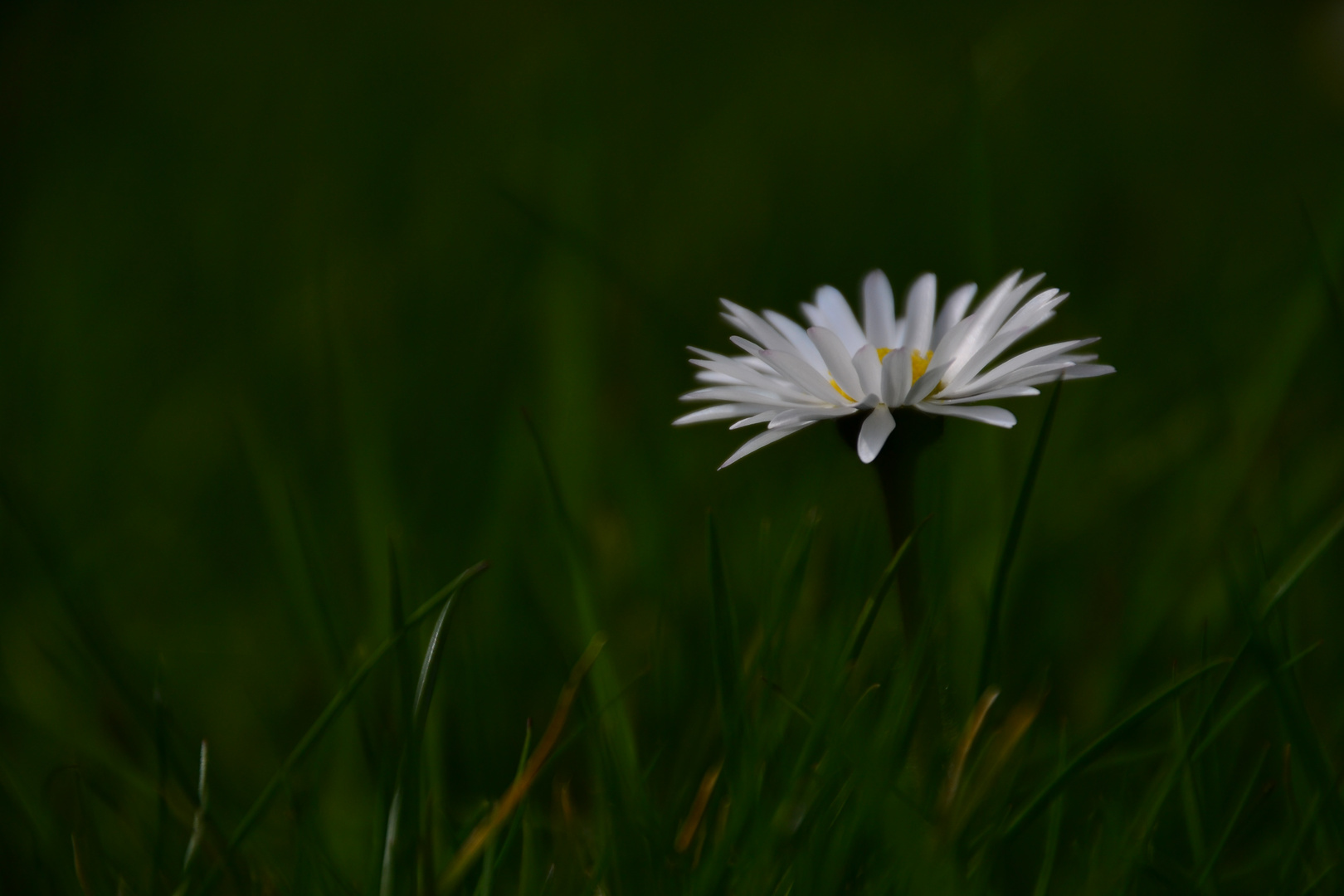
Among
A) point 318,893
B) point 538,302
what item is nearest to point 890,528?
point 318,893

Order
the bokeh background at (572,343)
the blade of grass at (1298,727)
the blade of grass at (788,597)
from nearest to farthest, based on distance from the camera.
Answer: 1. the blade of grass at (1298,727)
2. the blade of grass at (788,597)
3. the bokeh background at (572,343)

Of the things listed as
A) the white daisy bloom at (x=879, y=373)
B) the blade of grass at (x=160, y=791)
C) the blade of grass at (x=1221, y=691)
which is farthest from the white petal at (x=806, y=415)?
the blade of grass at (x=160, y=791)

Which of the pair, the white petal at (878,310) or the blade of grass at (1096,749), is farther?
the white petal at (878,310)

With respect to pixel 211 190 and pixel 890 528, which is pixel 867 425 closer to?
pixel 890 528

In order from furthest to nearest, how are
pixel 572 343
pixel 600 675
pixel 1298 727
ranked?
pixel 572 343
pixel 600 675
pixel 1298 727

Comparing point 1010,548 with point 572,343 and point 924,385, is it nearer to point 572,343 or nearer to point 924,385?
point 924,385

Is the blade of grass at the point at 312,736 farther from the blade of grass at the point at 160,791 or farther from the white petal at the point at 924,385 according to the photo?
the white petal at the point at 924,385

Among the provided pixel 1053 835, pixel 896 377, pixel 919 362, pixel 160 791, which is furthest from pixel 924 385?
pixel 160 791
